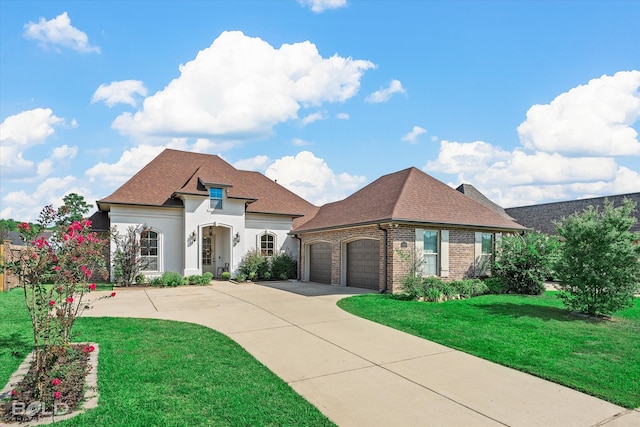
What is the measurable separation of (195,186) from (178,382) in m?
16.1

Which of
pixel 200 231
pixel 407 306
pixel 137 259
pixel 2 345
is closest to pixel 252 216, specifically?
pixel 200 231

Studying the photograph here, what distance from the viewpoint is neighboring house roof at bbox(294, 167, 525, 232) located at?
14.9m

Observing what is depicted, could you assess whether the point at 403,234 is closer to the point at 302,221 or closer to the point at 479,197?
the point at 302,221

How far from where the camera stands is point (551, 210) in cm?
2994

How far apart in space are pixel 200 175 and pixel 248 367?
16.3 metres

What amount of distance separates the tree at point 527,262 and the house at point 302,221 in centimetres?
117

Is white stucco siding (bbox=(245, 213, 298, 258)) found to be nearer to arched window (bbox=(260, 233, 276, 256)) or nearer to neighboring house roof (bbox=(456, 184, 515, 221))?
arched window (bbox=(260, 233, 276, 256))

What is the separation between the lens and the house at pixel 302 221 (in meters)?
15.0

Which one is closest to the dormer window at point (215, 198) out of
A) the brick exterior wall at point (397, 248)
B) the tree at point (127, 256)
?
the tree at point (127, 256)

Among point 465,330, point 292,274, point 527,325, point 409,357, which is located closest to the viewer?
point 409,357

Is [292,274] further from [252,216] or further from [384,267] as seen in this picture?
[384,267]

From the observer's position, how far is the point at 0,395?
4.73 meters

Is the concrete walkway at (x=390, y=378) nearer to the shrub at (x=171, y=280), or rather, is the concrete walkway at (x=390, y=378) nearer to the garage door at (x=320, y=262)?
the shrub at (x=171, y=280)

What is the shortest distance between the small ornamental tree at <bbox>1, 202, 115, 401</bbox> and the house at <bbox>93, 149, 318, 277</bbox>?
14.3 meters
